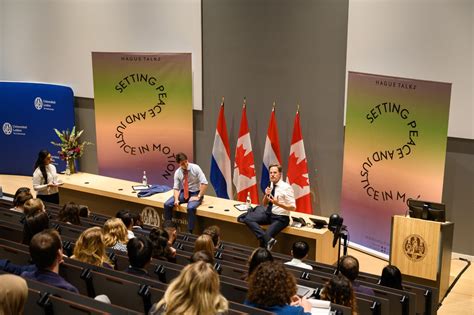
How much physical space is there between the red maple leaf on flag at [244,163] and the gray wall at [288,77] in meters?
0.36

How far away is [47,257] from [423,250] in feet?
14.8

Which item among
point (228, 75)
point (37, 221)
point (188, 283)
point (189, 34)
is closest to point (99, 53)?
point (189, 34)

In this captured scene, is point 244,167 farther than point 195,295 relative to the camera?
Yes

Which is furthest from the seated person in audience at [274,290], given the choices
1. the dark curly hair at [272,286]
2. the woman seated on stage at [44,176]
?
the woman seated on stage at [44,176]

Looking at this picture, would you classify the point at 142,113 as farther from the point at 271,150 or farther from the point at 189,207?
the point at 189,207

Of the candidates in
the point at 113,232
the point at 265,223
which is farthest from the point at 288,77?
the point at 113,232

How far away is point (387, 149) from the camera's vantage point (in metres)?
8.32

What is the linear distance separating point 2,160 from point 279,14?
6.78 metres

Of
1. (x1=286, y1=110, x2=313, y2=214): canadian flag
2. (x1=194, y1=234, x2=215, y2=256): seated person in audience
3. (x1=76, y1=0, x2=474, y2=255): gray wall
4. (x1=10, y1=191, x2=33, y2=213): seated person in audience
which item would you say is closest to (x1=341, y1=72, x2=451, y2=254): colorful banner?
(x1=76, y1=0, x2=474, y2=255): gray wall

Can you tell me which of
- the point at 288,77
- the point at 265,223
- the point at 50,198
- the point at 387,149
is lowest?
the point at 265,223

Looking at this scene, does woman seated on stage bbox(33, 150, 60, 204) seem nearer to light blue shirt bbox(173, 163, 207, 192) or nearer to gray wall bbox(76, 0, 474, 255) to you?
light blue shirt bbox(173, 163, 207, 192)

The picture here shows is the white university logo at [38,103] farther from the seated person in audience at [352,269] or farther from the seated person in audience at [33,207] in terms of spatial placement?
the seated person in audience at [352,269]

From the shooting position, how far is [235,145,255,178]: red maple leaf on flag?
9672 millimetres

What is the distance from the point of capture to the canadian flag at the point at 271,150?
9.43 meters
